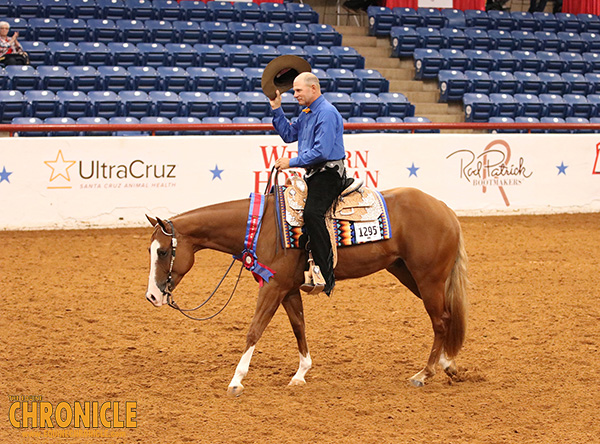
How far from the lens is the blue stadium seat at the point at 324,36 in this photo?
19.5 meters

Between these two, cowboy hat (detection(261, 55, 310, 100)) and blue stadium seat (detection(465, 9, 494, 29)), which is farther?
blue stadium seat (detection(465, 9, 494, 29))

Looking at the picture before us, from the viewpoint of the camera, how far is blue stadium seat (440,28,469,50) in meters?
20.7

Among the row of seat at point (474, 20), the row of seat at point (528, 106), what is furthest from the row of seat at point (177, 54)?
the row of seat at point (528, 106)

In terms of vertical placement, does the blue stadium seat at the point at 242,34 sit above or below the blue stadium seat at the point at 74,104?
above

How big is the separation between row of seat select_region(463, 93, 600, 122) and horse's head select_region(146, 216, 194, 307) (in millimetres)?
13393

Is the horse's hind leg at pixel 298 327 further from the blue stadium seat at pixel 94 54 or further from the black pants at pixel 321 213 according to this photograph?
the blue stadium seat at pixel 94 54

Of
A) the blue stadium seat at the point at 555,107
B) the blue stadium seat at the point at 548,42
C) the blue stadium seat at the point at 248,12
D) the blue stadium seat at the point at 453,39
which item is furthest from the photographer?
the blue stadium seat at the point at 548,42

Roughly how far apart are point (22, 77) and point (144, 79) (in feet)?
7.96

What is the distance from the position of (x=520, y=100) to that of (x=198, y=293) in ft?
41.0

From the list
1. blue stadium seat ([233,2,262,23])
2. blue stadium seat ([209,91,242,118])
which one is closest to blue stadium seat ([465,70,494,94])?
blue stadium seat ([233,2,262,23])

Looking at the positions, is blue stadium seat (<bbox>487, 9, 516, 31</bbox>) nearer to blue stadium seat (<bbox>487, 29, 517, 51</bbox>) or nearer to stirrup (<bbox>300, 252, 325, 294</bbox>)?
blue stadium seat (<bbox>487, 29, 517, 51</bbox>)

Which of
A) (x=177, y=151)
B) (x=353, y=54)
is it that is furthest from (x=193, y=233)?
(x=353, y=54)

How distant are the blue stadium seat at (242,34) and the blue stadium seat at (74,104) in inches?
210

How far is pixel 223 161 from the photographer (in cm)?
1241
